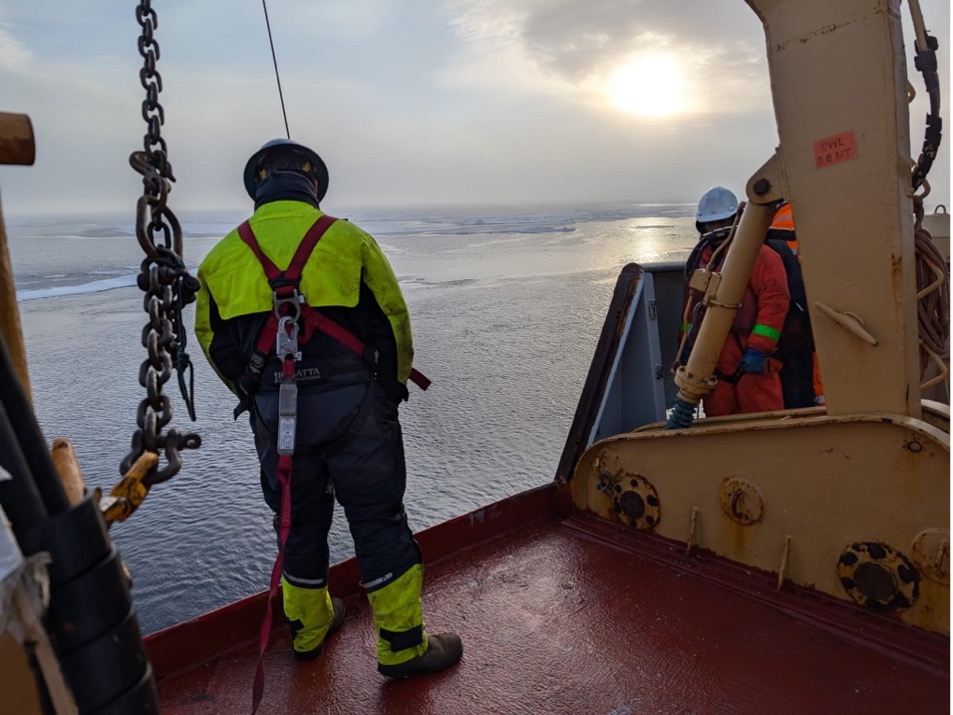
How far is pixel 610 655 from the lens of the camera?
216cm

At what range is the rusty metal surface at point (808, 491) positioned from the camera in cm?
196

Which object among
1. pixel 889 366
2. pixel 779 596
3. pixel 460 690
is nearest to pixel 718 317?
pixel 889 366

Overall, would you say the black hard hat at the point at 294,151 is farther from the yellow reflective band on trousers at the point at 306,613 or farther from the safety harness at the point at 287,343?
the yellow reflective band on trousers at the point at 306,613

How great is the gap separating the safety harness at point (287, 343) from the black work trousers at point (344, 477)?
0.14 feet

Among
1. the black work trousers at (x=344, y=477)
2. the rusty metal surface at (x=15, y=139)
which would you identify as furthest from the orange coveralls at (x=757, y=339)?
the rusty metal surface at (x=15, y=139)

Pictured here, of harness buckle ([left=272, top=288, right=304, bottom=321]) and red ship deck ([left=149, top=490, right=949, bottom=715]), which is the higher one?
harness buckle ([left=272, top=288, right=304, bottom=321])

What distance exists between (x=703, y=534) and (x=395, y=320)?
1426 mm

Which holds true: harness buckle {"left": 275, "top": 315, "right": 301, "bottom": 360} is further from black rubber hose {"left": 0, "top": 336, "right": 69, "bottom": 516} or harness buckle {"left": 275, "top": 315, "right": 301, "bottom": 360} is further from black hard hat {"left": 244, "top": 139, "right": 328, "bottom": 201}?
black rubber hose {"left": 0, "top": 336, "right": 69, "bottom": 516}

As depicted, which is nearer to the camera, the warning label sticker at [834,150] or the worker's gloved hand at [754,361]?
the warning label sticker at [834,150]

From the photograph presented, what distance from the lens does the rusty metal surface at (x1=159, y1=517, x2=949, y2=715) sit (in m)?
1.95

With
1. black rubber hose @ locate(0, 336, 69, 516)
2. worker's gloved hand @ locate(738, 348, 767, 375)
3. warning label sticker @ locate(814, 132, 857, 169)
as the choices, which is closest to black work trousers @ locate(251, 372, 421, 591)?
black rubber hose @ locate(0, 336, 69, 516)

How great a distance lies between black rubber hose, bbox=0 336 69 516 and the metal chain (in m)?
0.29

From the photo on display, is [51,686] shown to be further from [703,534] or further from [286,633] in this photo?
[703,534]

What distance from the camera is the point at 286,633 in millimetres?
2361
